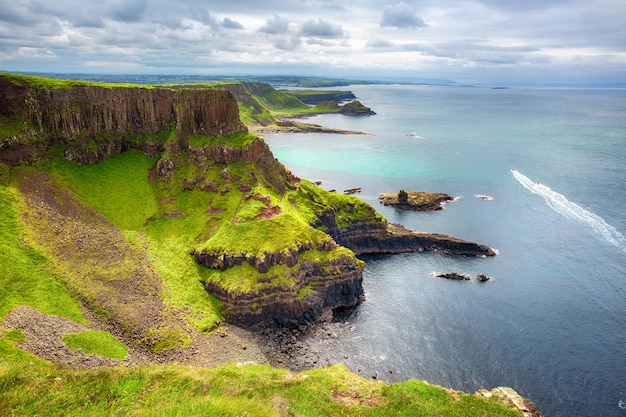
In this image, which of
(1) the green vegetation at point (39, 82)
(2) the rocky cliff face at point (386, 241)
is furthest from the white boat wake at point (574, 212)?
(1) the green vegetation at point (39, 82)

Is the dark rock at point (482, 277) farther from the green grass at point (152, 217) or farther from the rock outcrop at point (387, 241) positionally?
the green grass at point (152, 217)

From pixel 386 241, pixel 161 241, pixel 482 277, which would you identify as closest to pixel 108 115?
pixel 161 241

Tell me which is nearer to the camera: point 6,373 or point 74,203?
point 6,373

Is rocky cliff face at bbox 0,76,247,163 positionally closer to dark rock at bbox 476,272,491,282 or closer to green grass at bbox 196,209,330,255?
green grass at bbox 196,209,330,255

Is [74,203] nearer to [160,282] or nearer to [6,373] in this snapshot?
[160,282]

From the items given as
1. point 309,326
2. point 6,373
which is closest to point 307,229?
point 309,326

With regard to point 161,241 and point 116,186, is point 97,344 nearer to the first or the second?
point 161,241
